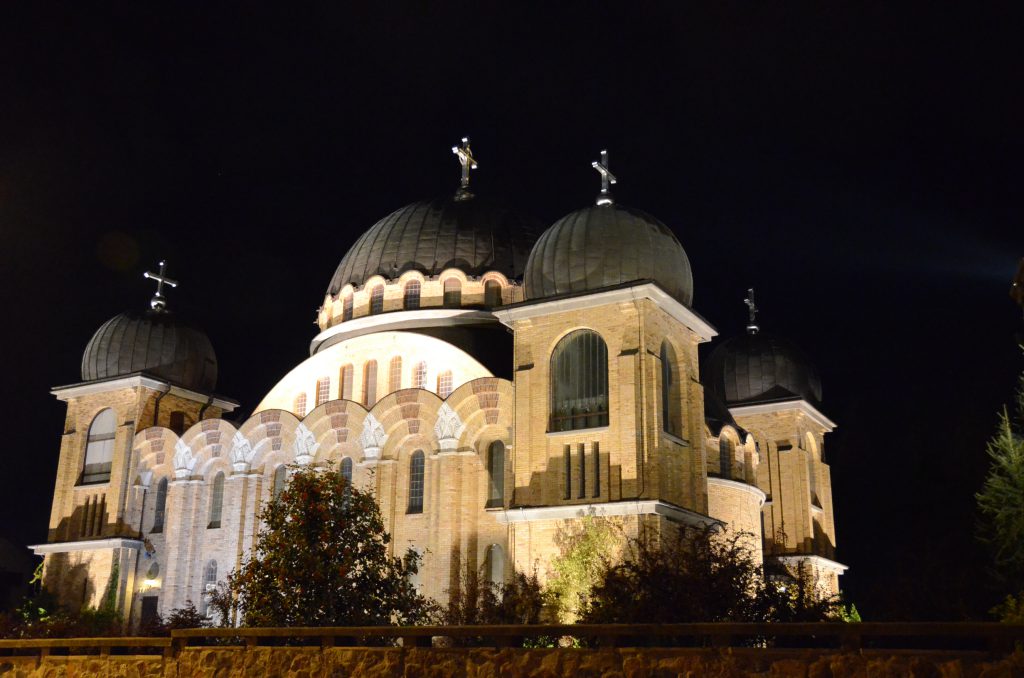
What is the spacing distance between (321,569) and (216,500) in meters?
17.8

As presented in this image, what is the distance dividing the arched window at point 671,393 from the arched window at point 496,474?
5190 mm

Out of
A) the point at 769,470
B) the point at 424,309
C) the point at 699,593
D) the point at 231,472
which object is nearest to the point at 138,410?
the point at 231,472

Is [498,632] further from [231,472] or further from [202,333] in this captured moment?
[202,333]

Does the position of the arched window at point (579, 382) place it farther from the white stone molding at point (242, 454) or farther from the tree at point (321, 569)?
the white stone molding at point (242, 454)

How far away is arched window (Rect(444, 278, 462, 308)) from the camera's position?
126 ft

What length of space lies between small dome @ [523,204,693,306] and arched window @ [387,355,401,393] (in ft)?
22.2

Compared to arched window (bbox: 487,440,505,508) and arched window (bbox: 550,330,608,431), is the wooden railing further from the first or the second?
arched window (bbox: 487,440,505,508)

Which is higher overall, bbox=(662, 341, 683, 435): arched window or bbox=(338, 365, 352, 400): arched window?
bbox=(338, 365, 352, 400): arched window

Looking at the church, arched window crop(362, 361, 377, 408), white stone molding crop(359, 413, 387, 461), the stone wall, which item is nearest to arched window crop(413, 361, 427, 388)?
the church

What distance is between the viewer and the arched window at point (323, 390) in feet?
124

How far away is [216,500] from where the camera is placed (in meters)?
37.8

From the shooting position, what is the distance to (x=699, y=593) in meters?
19.5

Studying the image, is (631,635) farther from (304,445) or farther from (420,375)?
(304,445)

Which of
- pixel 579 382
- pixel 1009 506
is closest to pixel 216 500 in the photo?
pixel 579 382
